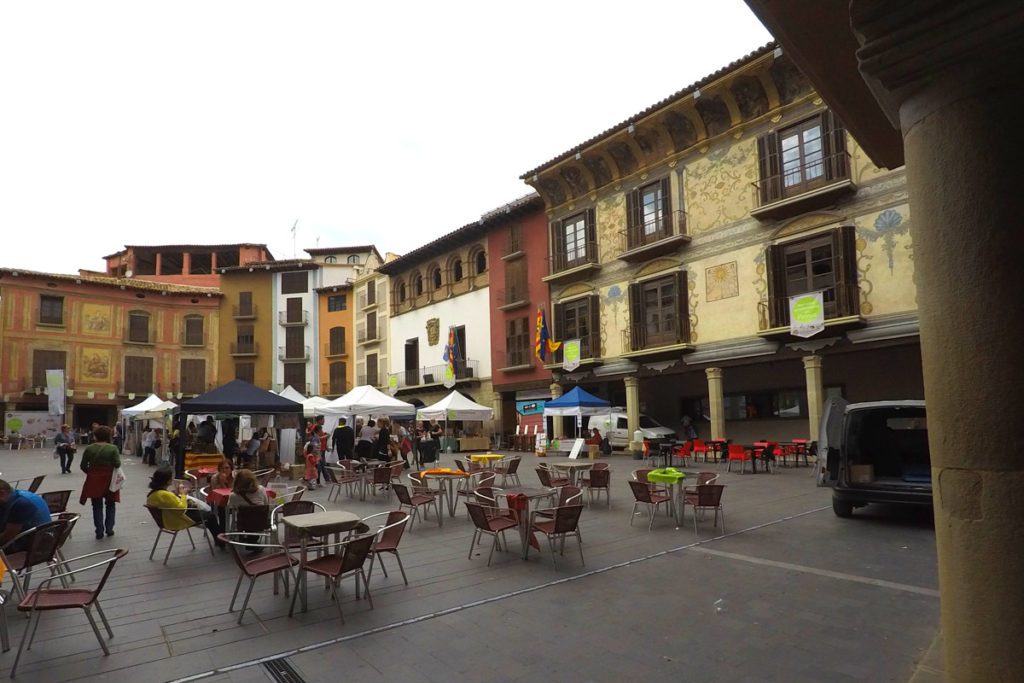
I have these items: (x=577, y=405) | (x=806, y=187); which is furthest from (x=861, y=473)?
(x=806, y=187)

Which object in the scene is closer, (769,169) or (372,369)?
(769,169)

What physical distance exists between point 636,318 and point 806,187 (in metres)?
6.93

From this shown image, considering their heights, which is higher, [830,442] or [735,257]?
[735,257]

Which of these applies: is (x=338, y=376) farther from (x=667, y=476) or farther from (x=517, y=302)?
(x=667, y=476)

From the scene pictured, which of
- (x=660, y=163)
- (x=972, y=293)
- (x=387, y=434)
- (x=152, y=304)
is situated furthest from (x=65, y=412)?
(x=972, y=293)

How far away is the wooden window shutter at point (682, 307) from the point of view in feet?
64.7

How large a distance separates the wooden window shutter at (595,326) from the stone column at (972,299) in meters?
20.5

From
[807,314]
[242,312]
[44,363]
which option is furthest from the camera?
[242,312]

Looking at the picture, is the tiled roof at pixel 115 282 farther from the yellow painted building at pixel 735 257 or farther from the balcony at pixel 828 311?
the balcony at pixel 828 311

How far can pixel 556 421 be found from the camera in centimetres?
2445

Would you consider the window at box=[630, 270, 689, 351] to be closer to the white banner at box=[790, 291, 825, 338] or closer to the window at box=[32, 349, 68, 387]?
the white banner at box=[790, 291, 825, 338]

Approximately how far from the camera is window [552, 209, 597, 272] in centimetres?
2338

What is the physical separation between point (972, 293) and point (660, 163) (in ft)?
64.9

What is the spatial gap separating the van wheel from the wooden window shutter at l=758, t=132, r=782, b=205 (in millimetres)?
11355
